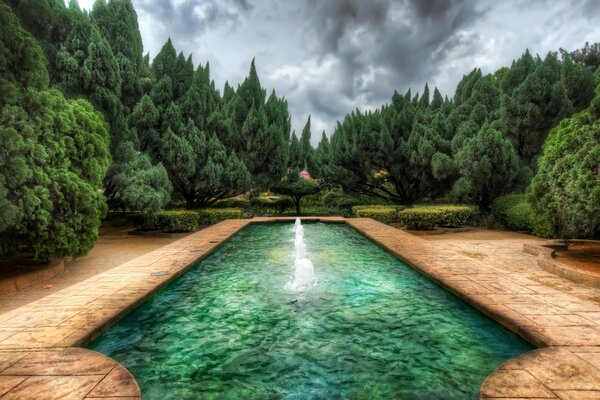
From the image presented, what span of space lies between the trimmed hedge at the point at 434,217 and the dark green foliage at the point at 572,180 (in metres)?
5.16

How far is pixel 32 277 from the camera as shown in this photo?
6.27 m

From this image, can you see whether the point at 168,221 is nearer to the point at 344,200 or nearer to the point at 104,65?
the point at 104,65

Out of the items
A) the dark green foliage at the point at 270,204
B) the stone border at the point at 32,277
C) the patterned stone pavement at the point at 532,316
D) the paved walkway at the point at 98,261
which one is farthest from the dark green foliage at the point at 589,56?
the stone border at the point at 32,277

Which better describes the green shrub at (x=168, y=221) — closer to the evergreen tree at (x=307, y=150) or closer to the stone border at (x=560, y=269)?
the stone border at (x=560, y=269)

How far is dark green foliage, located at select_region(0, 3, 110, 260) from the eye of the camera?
18.2 feet

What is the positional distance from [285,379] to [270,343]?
2.58 ft

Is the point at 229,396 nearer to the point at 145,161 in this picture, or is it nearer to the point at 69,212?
the point at 69,212

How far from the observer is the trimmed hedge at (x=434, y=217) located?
41.9 feet

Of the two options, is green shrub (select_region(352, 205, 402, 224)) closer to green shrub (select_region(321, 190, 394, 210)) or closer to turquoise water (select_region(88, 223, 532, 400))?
green shrub (select_region(321, 190, 394, 210))

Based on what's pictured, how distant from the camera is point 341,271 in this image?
730 centimetres

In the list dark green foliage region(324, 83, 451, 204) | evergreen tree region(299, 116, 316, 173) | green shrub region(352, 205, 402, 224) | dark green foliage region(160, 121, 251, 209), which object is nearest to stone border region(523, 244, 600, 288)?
green shrub region(352, 205, 402, 224)

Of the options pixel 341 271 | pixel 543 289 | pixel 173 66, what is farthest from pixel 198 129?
pixel 543 289

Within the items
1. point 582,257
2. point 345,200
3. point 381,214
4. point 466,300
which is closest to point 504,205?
point 381,214

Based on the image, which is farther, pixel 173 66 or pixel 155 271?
pixel 173 66
